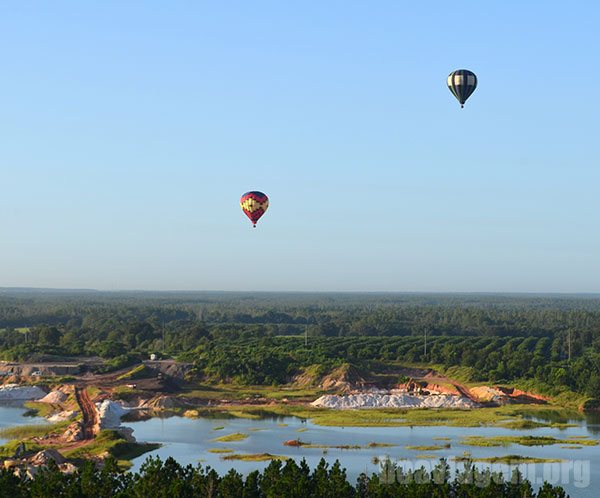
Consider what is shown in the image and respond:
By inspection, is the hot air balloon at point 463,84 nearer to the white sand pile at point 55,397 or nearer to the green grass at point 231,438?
the green grass at point 231,438

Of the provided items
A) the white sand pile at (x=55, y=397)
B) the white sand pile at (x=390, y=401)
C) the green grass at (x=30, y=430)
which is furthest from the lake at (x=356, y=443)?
the white sand pile at (x=55, y=397)

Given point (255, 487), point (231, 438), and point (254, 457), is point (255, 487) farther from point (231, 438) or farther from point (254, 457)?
point (231, 438)

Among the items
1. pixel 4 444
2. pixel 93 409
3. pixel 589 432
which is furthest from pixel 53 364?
pixel 589 432

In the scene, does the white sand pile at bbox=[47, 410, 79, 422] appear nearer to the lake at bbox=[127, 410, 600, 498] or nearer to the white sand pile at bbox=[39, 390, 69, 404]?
the lake at bbox=[127, 410, 600, 498]

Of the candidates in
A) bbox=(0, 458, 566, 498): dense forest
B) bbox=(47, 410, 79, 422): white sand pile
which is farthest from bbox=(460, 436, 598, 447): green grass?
bbox=(47, 410, 79, 422): white sand pile

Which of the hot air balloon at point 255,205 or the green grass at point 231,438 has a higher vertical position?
the hot air balloon at point 255,205

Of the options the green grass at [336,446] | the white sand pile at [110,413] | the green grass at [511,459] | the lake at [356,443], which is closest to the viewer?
the lake at [356,443]
